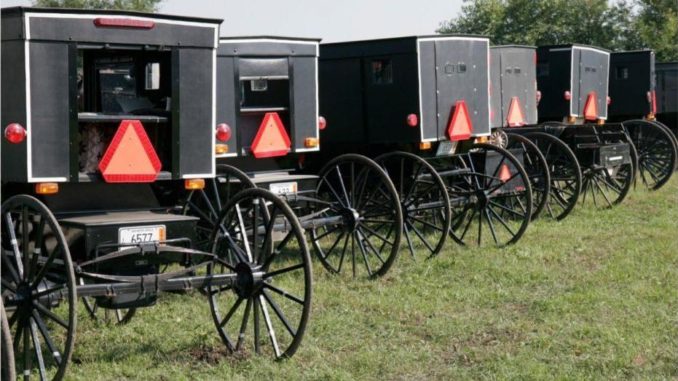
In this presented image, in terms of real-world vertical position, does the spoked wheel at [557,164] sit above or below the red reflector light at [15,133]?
below

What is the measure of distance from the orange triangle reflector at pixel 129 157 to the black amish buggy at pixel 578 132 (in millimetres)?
6284

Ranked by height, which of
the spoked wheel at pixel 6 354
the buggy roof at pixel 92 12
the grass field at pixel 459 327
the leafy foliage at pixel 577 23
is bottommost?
the grass field at pixel 459 327

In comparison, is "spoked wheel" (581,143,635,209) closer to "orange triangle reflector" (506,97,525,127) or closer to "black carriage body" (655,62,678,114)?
"orange triangle reflector" (506,97,525,127)

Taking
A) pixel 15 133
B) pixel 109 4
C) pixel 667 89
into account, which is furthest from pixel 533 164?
pixel 109 4

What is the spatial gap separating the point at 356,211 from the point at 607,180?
5369mm

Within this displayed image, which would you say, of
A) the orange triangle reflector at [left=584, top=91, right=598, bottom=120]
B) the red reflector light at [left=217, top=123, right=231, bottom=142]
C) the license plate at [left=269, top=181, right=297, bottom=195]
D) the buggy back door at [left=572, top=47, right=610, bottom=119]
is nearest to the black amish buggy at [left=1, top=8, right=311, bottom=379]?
the red reflector light at [left=217, top=123, right=231, bottom=142]

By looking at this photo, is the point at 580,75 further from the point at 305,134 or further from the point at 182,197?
the point at 182,197

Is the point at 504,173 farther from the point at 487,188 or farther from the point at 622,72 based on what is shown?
the point at 622,72

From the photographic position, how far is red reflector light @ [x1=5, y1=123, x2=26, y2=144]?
19.8ft

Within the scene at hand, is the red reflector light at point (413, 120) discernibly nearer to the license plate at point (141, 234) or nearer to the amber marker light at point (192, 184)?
the amber marker light at point (192, 184)

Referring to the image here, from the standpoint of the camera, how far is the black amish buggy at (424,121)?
10.1 m

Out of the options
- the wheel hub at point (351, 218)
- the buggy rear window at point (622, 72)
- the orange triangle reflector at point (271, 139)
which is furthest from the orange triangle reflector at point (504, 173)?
the buggy rear window at point (622, 72)

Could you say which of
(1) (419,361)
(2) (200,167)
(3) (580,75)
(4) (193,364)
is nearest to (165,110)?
(2) (200,167)

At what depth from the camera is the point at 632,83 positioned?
1673 cm
